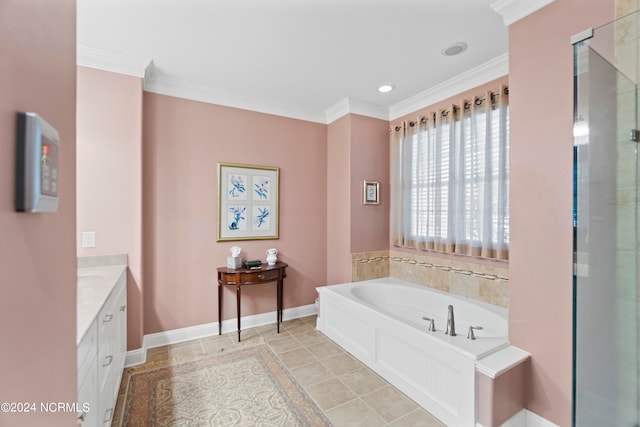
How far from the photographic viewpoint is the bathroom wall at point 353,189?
3.45 meters

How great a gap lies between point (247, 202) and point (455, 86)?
252 cm

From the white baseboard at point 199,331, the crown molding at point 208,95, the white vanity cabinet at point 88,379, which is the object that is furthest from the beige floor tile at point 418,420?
the crown molding at point 208,95

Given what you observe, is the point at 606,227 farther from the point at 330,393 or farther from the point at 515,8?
the point at 330,393

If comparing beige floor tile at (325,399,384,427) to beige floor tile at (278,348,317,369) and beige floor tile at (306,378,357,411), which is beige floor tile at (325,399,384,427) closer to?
beige floor tile at (306,378,357,411)

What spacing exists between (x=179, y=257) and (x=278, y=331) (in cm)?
133

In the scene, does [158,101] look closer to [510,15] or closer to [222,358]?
[222,358]

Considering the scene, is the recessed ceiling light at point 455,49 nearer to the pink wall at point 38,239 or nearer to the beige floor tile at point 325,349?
the pink wall at point 38,239

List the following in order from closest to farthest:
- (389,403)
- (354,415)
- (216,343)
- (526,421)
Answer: (526,421) → (354,415) → (389,403) → (216,343)

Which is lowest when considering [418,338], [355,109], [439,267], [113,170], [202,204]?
[418,338]

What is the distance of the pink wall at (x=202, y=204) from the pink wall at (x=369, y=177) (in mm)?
617

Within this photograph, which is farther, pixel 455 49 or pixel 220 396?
pixel 455 49

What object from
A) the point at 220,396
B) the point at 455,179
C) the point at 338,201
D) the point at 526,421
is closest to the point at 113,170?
the point at 220,396

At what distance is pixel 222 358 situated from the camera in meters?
2.59

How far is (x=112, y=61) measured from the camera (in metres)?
2.38
